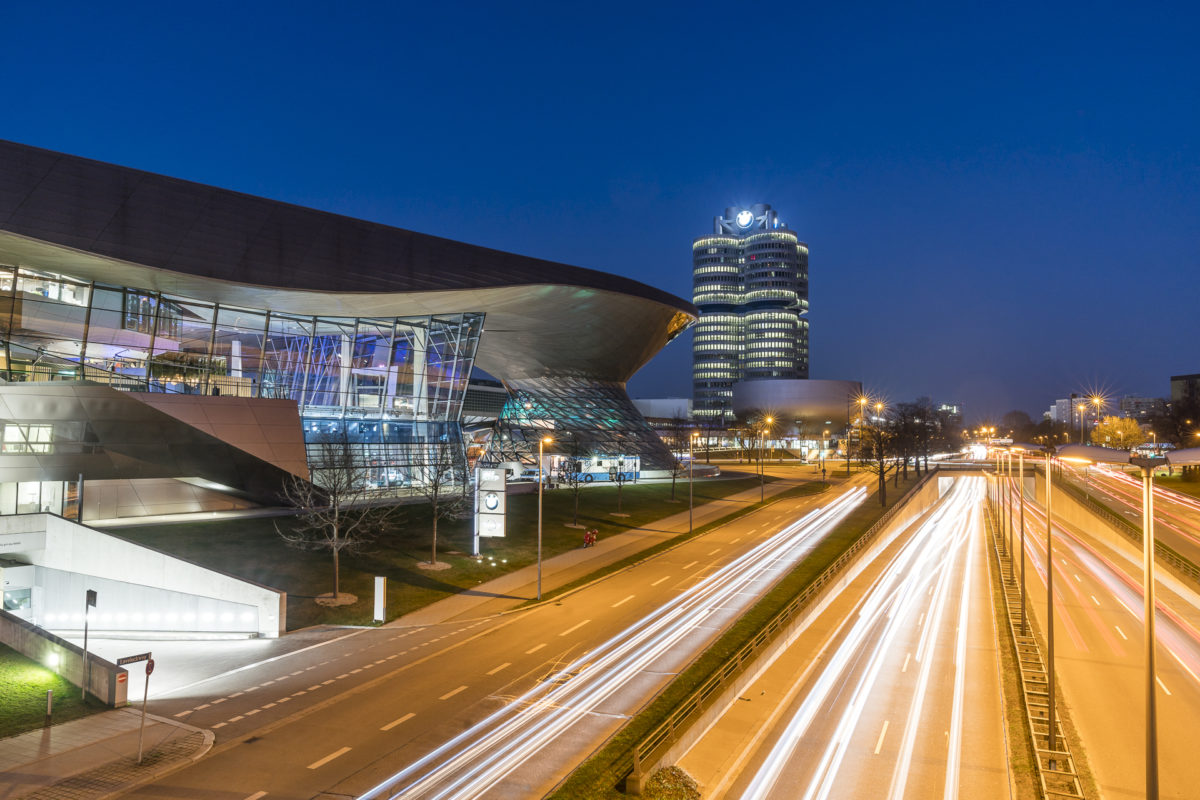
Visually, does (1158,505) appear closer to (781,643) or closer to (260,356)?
(781,643)

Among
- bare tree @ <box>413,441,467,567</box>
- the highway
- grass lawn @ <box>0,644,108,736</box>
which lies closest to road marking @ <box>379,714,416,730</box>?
grass lawn @ <box>0,644,108,736</box>

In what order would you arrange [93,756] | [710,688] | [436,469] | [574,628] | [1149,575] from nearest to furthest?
1. [1149,575]
2. [93,756]
3. [710,688]
4. [574,628]
5. [436,469]

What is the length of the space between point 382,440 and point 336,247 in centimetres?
1279

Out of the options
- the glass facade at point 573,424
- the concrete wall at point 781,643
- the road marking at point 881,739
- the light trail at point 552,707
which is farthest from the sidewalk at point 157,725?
the glass facade at point 573,424

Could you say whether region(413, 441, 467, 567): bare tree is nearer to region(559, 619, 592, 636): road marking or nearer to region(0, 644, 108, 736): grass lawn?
region(559, 619, 592, 636): road marking

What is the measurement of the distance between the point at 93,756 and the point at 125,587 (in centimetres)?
1372

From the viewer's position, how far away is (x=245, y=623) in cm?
2389

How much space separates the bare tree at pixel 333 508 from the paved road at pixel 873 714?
53.5 ft

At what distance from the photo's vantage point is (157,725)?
15578 millimetres

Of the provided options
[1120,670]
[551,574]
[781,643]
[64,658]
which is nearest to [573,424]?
[551,574]

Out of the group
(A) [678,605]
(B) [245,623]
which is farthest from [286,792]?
(A) [678,605]

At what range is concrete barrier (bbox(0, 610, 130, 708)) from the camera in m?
17.0

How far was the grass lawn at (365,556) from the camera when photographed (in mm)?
26328

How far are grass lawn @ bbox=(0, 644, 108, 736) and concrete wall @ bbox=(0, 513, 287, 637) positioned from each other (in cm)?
586
